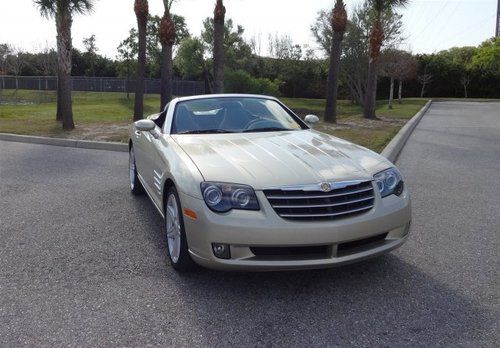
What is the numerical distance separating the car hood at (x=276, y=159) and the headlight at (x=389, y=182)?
6 cm

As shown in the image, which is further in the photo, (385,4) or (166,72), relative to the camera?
(385,4)

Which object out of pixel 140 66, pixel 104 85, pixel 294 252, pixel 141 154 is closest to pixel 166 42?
pixel 140 66

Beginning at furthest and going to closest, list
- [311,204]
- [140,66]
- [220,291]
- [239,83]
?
[239,83]
[140,66]
[220,291]
[311,204]

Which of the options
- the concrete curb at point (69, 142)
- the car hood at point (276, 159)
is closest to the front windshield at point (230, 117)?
the car hood at point (276, 159)

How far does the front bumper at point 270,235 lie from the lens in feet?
9.93

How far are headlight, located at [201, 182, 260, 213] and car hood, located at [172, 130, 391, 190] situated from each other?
0.17ft

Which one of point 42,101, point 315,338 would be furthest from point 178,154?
point 42,101

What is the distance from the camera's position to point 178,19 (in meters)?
46.8

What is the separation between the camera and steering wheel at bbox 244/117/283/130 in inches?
186

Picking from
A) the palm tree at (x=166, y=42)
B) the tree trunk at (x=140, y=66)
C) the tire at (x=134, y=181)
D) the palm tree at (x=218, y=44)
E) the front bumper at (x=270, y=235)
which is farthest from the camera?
the palm tree at (x=166, y=42)

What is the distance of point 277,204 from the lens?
3.11 m

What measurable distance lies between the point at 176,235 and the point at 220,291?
590 millimetres

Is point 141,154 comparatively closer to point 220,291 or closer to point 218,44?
point 220,291

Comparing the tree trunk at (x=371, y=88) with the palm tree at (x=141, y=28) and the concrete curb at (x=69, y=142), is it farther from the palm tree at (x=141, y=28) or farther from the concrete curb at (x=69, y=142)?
the concrete curb at (x=69, y=142)
